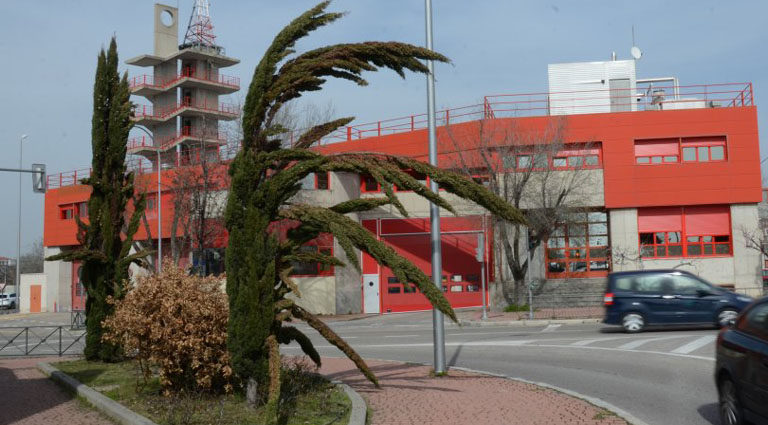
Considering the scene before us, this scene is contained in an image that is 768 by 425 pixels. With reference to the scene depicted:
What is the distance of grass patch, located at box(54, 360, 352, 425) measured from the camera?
802 centimetres

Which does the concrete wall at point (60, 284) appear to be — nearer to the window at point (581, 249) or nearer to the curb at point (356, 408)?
the window at point (581, 249)

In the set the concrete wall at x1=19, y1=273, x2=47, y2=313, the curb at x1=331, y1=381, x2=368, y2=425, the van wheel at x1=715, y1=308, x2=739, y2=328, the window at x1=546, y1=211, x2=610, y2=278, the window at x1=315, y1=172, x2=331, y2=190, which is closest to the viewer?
the curb at x1=331, y1=381, x2=368, y2=425

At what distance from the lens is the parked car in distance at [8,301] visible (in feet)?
196

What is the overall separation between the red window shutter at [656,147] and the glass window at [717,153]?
142cm

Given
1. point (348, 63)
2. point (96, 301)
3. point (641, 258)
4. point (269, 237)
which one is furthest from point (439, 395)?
point (641, 258)

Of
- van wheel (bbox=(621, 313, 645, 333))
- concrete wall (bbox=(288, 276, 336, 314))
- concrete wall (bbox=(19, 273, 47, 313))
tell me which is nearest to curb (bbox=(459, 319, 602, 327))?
van wheel (bbox=(621, 313, 645, 333))

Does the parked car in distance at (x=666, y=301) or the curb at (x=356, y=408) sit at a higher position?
the parked car in distance at (x=666, y=301)

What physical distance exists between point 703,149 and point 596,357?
19.2 m

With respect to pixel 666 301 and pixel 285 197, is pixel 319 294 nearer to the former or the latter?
pixel 666 301

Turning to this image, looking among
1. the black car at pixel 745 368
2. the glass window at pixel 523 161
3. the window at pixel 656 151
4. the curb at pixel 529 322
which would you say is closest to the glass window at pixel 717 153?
the window at pixel 656 151

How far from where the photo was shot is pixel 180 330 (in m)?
9.23

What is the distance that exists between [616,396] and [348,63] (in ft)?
19.5

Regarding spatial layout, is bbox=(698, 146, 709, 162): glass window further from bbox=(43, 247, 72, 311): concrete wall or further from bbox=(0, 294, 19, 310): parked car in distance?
bbox=(0, 294, 19, 310): parked car in distance

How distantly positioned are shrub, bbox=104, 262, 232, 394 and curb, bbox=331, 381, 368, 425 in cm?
161
